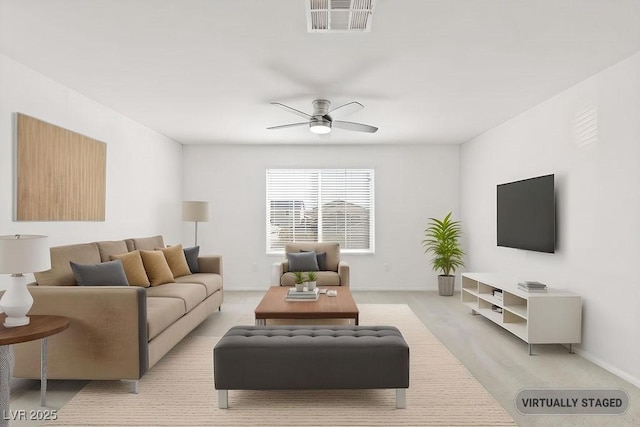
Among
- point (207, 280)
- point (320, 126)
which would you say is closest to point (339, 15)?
point (320, 126)

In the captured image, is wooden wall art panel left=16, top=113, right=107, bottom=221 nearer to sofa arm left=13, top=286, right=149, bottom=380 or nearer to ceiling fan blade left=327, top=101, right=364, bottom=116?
sofa arm left=13, top=286, right=149, bottom=380

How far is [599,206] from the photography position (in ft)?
12.4

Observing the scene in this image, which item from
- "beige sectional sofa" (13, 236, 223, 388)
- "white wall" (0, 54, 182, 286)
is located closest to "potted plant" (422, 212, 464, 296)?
"white wall" (0, 54, 182, 286)

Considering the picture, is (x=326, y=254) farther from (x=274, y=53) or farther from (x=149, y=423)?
(x=149, y=423)

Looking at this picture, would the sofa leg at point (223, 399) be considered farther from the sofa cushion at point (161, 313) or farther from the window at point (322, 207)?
the window at point (322, 207)

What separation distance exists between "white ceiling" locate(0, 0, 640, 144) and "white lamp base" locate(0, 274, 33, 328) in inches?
67.1

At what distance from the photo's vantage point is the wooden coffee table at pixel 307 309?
3984 millimetres

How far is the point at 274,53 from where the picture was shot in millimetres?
3426

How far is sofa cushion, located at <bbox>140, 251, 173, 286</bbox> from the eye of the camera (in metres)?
4.79

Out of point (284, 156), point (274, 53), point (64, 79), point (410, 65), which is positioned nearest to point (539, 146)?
point (410, 65)

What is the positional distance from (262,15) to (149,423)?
268cm

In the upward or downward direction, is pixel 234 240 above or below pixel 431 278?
above

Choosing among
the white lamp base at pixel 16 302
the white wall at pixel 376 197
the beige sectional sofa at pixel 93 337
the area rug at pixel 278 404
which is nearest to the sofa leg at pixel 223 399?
the area rug at pixel 278 404

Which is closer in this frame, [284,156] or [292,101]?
[292,101]
